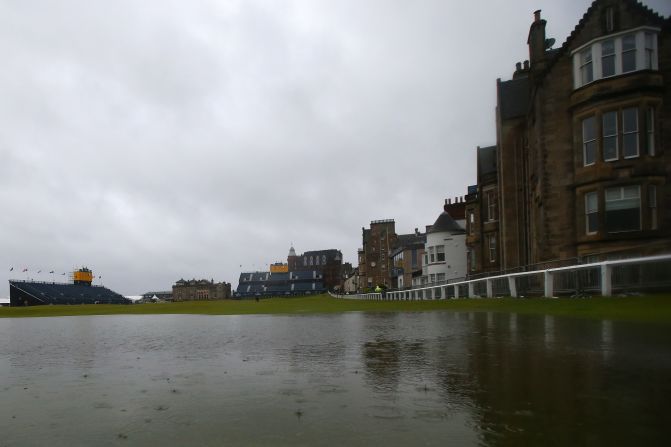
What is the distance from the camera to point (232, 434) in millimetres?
2473

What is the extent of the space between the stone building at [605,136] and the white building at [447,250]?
23232mm

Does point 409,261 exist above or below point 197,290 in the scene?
above

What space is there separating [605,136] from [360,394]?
63.4ft

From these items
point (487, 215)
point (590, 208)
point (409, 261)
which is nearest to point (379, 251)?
point (409, 261)

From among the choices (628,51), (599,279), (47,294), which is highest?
(628,51)

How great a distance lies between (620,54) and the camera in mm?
18219

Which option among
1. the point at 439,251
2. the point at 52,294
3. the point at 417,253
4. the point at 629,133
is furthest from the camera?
the point at 52,294

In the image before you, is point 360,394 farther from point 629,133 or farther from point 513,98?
point 513,98

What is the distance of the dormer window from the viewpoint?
58.4 feet

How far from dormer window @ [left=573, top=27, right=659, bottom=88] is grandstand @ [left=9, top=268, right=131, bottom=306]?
318 feet

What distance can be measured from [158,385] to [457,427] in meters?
2.69

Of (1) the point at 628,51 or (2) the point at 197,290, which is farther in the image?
(2) the point at 197,290

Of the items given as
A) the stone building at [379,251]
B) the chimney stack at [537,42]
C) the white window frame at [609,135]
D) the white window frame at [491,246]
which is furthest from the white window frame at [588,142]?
the stone building at [379,251]

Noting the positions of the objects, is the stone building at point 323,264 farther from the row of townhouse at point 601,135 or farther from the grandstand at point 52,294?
the row of townhouse at point 601,135
